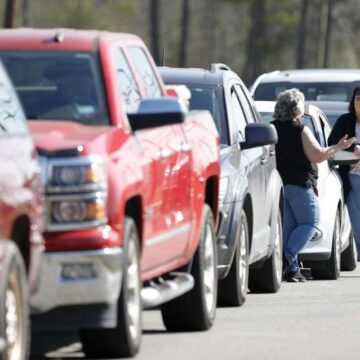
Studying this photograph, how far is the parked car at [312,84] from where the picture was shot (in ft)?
77.4

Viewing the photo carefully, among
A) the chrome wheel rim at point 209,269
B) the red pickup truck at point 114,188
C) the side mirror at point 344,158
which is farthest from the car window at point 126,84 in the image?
the side mirror at point 344,158

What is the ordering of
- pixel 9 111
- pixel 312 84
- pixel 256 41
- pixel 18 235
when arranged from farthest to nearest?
pixel 256 41 < pixel 312 84 < pixel 9 111 < pixel 18 235

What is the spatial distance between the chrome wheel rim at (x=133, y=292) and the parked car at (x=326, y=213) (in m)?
7.08

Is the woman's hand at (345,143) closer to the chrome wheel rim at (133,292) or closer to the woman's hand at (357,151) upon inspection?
the woman's hand at (357,151)

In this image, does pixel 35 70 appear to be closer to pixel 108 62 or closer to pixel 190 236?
pixel 108 62

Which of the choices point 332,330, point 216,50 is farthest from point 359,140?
point 216,50

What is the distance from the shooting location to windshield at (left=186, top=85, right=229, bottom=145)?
1384cm

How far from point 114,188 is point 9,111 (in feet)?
2.21

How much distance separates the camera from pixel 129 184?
9609 mm

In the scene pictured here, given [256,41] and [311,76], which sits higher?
[311,76]

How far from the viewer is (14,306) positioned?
323 inches

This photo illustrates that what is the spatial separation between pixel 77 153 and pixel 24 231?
2.28ft

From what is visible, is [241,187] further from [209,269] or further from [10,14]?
[10,14]

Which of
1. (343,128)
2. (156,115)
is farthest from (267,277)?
(156,115)
